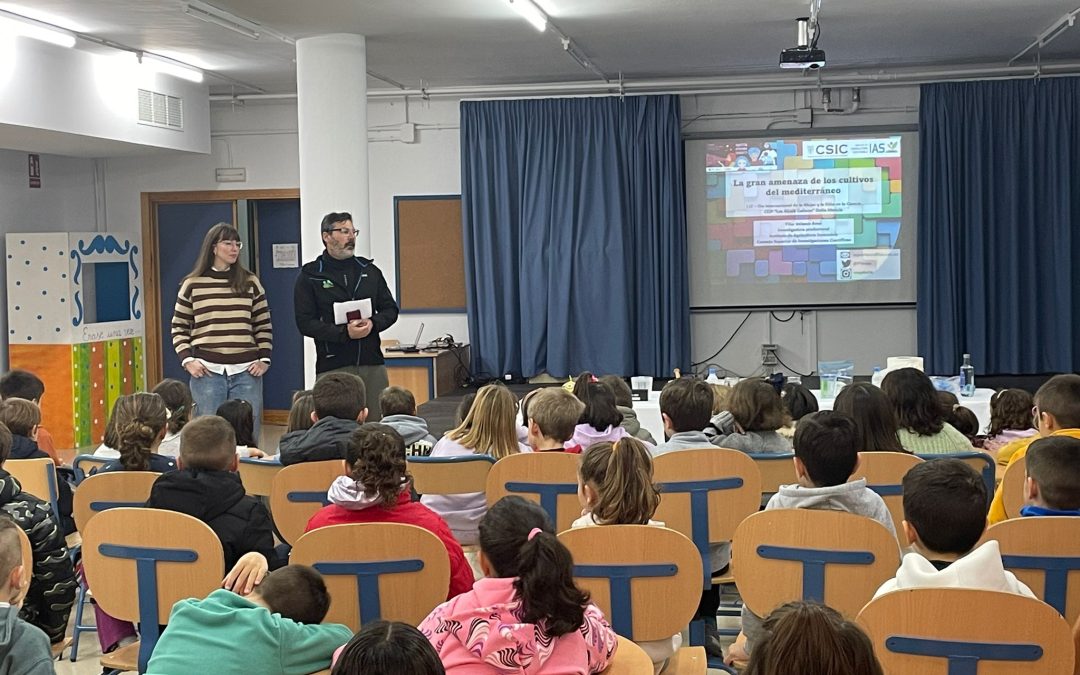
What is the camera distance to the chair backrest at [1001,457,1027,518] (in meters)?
3.62

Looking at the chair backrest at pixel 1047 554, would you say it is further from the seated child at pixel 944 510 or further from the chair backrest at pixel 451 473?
the chair backrest at pixel 451 473

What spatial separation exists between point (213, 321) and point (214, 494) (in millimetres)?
2866

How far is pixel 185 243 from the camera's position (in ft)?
34.5

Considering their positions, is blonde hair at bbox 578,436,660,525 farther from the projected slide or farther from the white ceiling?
the projected slide

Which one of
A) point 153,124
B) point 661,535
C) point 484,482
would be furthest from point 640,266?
point 661,535

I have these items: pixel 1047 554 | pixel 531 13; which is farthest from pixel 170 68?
pixel 1047 554

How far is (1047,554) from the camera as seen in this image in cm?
280

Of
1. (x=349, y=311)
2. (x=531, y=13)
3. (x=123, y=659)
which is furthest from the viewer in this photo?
(x=531, y=13)

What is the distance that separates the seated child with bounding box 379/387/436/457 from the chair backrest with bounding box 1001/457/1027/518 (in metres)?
2.08

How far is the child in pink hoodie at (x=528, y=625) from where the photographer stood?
7.34 ft

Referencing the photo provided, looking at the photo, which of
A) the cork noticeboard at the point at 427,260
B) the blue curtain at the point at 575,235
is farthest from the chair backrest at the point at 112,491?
the cork noticeboard at the point at 427,260

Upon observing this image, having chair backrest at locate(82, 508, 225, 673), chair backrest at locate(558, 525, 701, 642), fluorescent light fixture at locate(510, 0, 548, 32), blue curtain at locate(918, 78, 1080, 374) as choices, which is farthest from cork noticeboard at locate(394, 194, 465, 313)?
chair backrest at locate(558, 525, 701, 642)

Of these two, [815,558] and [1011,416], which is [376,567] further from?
[1011,416]

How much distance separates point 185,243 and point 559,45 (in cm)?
417
